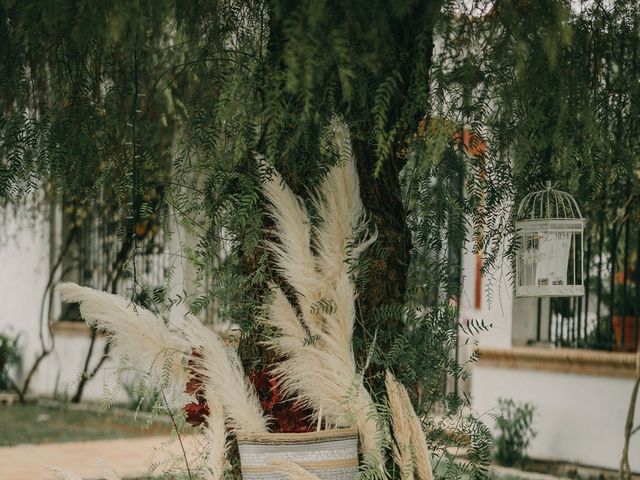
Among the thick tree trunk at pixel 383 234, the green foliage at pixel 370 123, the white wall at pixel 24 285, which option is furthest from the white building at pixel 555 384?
the white wall at pixel 24 285

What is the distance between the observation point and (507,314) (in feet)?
27.1

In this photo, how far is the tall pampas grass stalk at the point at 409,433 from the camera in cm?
291

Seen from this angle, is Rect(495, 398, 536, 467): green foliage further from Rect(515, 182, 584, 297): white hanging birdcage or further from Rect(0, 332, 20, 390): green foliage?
Rect(0, 332, 20, 390): green foliage

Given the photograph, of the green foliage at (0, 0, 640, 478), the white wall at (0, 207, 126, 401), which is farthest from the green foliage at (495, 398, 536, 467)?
the white wall at (0, 207, 126, 401)

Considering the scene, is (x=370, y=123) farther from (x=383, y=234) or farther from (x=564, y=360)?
(x=564, y=360)

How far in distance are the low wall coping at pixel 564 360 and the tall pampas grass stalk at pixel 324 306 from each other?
4129 millimetres

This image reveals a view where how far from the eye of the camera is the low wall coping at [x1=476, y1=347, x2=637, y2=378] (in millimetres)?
7363

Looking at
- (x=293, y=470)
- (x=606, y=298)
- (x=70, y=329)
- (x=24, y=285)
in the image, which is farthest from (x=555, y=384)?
(x=24, y=285)

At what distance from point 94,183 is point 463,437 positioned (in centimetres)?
154

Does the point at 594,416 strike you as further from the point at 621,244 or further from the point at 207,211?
the point at 207,211

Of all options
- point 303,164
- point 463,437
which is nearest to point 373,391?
point 463,437

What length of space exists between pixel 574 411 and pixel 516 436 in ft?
1.62

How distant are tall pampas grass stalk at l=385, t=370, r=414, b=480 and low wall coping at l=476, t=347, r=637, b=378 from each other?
163 inches

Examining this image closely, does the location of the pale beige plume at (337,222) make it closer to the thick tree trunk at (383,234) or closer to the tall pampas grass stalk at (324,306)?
the tall pampas grass stalk at (324,306)
